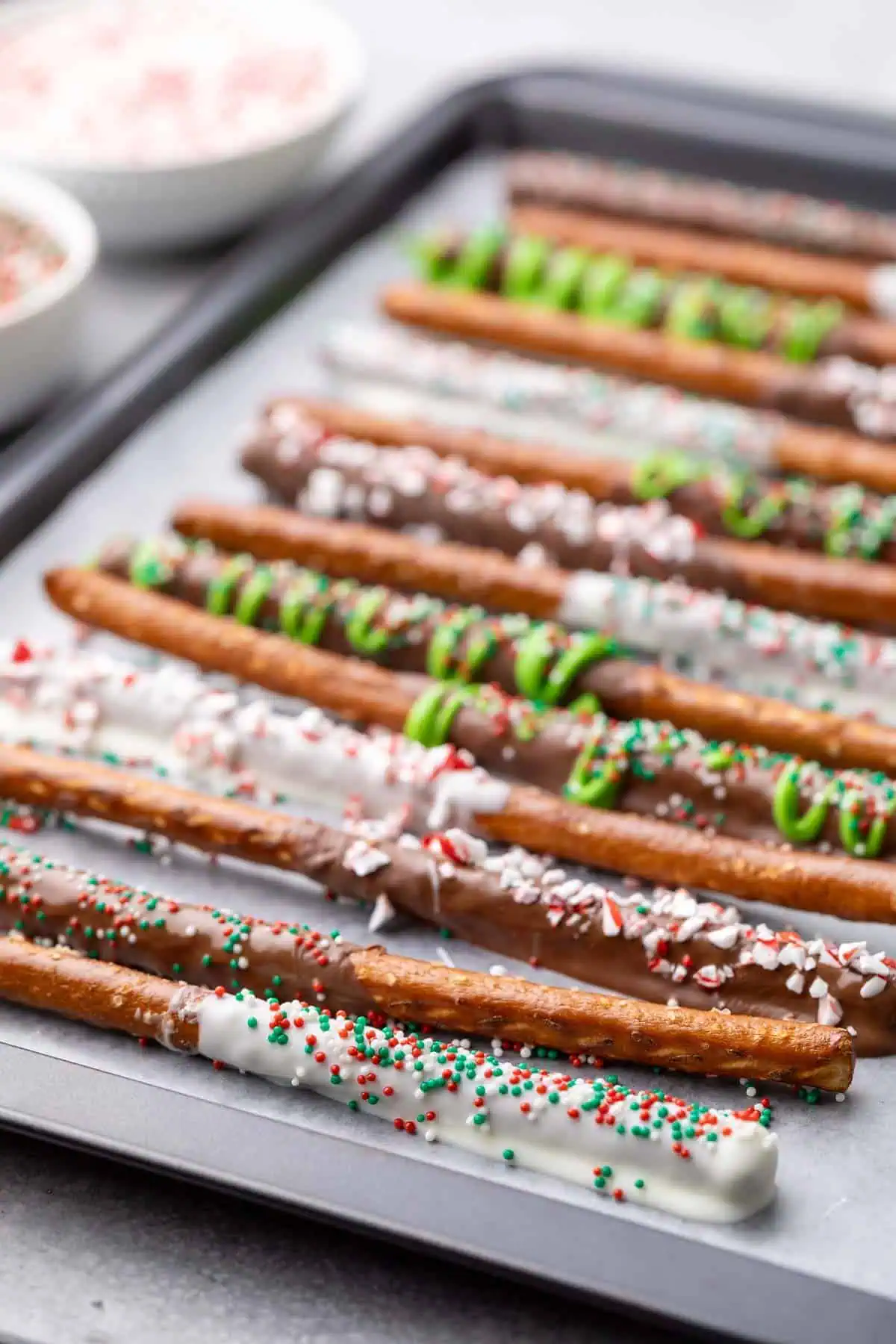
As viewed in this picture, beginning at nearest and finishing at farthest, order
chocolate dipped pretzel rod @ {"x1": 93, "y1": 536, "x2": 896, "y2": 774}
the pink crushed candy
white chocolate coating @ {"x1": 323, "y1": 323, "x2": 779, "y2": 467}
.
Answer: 1. chocolate dipped pretzel rod @ {"x1": 93, "y1": 536, "x2": 896, "y2": 774}
2. white chocolate coating @ {"x1": 323, "y1": 323, "x2": 779, "y2": 467}
3. the pink crushed candy

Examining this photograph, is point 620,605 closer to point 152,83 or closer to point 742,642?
point 742,642

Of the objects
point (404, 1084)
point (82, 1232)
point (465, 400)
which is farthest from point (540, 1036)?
point (465, 400)

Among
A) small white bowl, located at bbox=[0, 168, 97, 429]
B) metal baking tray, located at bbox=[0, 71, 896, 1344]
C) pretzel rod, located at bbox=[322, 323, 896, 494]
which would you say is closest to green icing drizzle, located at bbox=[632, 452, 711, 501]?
pretzel rod, located at bbox=[322, 323, 896, 494]

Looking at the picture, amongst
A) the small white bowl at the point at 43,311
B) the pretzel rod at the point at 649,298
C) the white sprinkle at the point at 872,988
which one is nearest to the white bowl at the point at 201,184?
the small white bowl at the point at 43,311

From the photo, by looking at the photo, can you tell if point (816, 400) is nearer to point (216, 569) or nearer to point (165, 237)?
point (216, 569)

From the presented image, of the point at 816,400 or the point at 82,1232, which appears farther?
the point at 816,400

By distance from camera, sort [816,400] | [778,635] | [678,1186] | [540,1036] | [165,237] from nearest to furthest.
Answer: [678,1186]
[540,1036]
[778,635]
[816,400]
[165,237]

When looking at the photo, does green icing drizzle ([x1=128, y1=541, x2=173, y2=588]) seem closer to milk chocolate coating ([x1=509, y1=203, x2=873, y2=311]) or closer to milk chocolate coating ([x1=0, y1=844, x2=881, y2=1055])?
milk chocolate coating ([x1=0, y1=844, x2=881, y2=1055])
